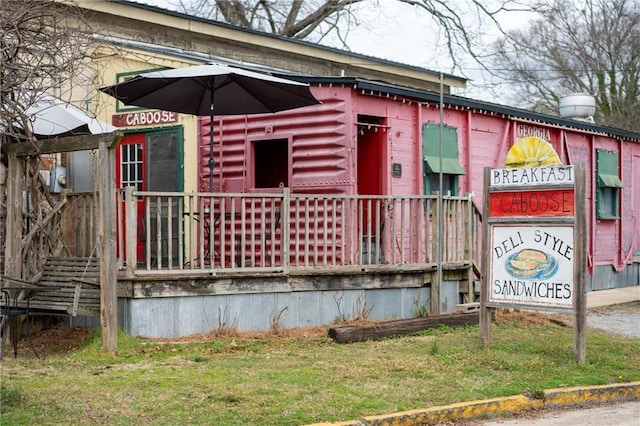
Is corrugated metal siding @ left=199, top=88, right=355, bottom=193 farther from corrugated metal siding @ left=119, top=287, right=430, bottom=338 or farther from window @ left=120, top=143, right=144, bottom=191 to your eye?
corrugated metal siding @ left=119, top=287, right=430, bottom=338

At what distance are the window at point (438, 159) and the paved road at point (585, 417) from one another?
22.5 ft

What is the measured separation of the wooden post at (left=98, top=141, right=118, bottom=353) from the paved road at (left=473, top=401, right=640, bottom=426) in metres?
4.24

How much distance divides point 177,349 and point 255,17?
77.5 ft

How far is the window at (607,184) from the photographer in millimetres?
18781

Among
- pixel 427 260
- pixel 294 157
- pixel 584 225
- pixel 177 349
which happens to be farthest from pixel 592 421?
pixel 294 157

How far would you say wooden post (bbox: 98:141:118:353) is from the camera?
31.3 feet

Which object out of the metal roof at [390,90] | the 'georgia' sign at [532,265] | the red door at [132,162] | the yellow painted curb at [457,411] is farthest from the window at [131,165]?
the yellow painted curb at [457,411]

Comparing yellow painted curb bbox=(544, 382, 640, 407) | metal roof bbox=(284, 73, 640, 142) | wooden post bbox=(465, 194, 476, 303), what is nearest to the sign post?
yellow painted curb bbox=(544, 382, 640, 407)

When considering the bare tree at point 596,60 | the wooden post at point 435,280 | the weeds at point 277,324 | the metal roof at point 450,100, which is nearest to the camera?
the weeds at point 277,324

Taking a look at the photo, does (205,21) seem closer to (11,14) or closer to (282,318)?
(282,318)

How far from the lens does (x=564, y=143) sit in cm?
1777

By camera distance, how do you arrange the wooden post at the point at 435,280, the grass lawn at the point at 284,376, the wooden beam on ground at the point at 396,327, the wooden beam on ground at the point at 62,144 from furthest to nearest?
the wooden post at the point at 435,280
the wooden beam on ground at the point at 396,327
the wooden beam on ground at the point at 62,144
the grass lawn at the point at 284,376

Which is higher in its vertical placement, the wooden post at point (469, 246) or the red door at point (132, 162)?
the red door at point (132, 162)

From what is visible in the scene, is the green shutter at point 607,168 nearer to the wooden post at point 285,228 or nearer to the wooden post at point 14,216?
the wooden post at point 285,228
